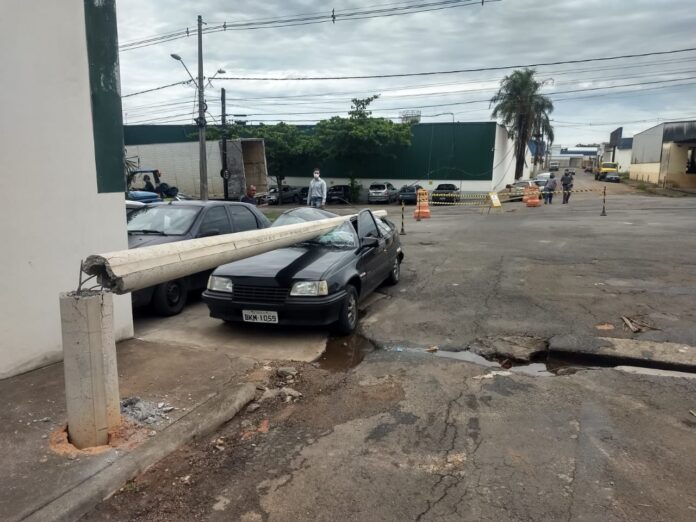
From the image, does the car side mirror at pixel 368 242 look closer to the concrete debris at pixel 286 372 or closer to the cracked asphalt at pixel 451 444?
the cracked asphalt at pixel 451 444

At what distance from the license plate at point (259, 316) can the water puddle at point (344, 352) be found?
722mm

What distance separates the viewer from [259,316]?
6.04m

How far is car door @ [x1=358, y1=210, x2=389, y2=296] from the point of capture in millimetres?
7168

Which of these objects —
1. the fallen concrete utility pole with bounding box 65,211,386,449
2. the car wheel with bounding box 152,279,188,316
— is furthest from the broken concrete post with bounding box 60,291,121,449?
the car wheel with bounding box 152,279,188,316

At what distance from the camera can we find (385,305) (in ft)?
25.7

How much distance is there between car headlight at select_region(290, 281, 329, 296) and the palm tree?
154ft

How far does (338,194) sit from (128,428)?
38.2 meters

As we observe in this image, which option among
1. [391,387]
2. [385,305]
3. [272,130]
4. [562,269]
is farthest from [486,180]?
[391,387]

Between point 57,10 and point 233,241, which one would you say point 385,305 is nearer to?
point 233,241

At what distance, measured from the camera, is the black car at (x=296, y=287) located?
594 centimetres

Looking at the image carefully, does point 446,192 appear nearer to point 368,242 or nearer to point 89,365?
point 368,242

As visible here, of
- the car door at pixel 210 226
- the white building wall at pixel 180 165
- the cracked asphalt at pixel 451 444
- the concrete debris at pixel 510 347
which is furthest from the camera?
the white building wall at pixel 180 165

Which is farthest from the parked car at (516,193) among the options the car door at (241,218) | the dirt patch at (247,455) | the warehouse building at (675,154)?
the dirt patch at (247,455)

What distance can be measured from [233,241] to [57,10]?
2.66 meters
